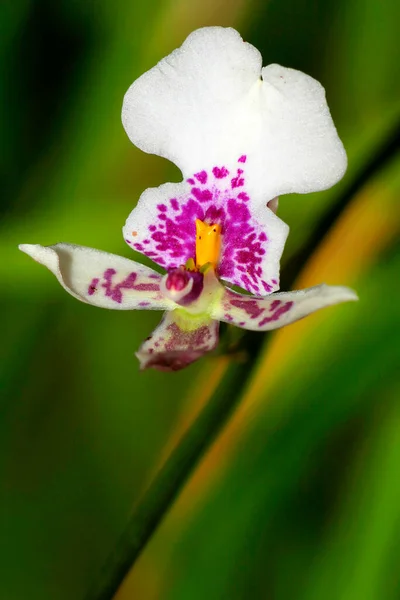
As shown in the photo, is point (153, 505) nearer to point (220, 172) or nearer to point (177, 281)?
point (177, 281)

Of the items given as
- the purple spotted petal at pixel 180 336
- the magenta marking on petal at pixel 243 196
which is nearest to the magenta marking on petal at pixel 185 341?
the purple spotted petal at pixel 180 336

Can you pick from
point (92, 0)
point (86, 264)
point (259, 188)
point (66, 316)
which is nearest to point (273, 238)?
point (259, 188)

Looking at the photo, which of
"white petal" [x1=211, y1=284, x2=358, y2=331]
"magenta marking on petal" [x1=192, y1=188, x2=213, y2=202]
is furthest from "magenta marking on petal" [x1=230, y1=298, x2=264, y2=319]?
"magenta marking on petal" [x1=192, y1=188, x2=213, y2=202]

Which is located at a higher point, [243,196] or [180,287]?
[243,196]

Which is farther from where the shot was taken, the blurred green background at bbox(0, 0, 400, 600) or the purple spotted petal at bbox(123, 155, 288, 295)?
the blurred green background at bbox(0, 0, 400, 600)

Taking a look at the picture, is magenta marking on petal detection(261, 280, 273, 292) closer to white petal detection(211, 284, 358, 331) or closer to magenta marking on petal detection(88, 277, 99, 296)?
white petal detection(211, 284, 358, 331)

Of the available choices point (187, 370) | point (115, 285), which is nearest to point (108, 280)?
point (115, 285)
